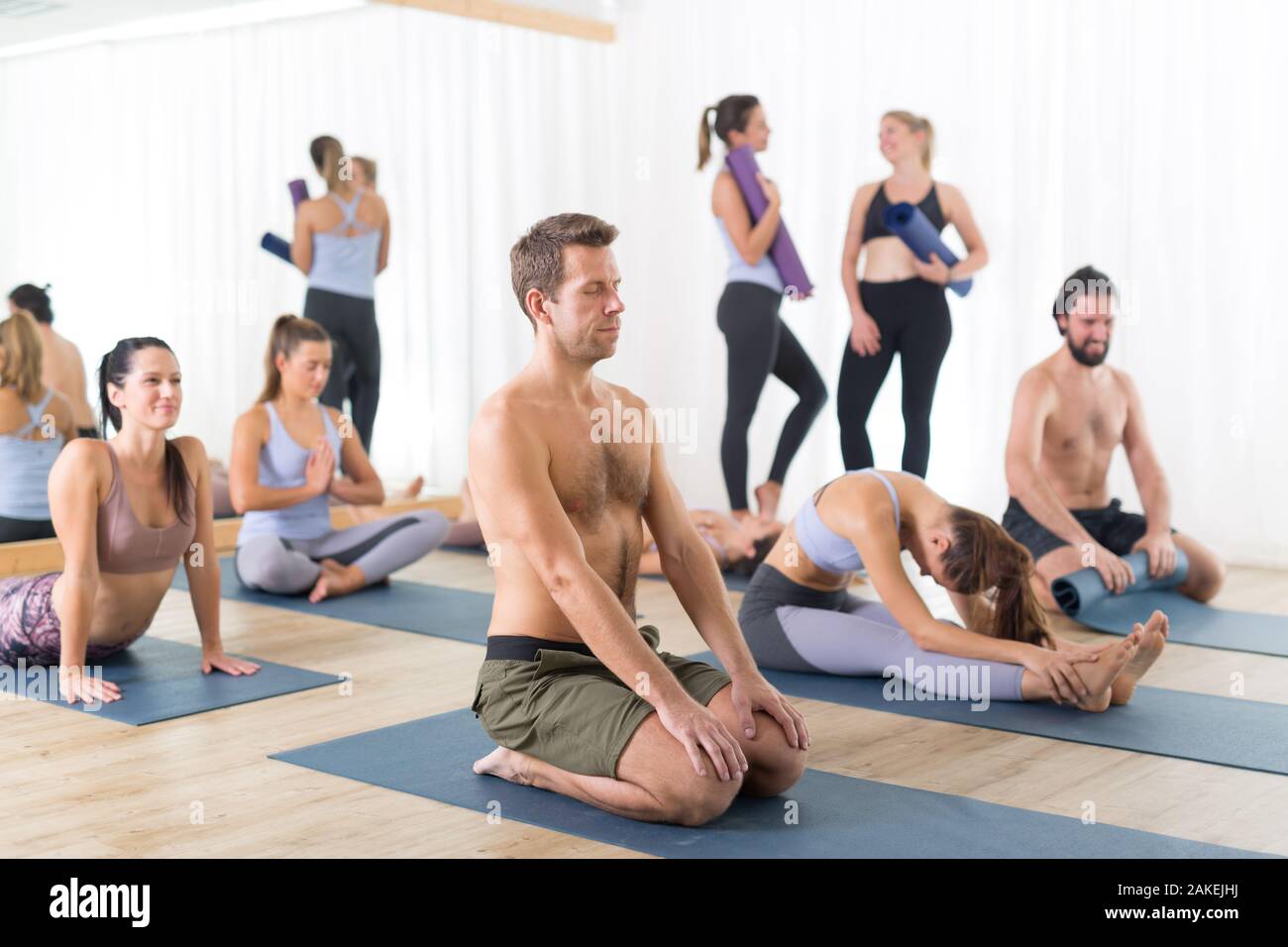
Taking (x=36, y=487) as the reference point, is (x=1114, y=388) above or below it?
above

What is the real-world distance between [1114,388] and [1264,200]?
43.4 inches

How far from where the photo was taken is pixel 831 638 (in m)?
3.12

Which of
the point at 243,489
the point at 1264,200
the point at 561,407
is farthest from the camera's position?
the point at 1264,200

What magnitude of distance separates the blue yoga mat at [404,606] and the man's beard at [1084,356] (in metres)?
1.78

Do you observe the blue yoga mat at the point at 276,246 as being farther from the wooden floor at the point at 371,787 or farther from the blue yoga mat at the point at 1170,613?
the blue yoga mat at the point at 1170,613

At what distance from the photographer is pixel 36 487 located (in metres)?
4.15

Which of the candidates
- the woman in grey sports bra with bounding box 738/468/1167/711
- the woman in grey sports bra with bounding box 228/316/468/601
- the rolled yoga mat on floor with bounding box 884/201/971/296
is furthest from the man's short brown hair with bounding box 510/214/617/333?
the rolled yoga mat on floor with bounding box 884/201/971/296

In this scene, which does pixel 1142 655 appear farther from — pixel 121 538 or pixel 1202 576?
pixel 121 538

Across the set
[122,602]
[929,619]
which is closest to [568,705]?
[929,619]

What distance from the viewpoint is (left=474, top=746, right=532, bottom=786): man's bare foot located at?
2.34 metres

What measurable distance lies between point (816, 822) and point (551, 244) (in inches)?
39.2

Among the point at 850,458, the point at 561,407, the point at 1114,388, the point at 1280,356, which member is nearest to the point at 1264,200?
the point at 1280,356

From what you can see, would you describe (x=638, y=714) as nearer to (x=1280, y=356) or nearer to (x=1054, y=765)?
(x=1054, y=765)

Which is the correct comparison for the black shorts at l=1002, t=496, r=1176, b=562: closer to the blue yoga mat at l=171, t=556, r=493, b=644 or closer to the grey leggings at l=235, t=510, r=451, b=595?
the blue yoga mat at l=171, t=556, r=493, b=644
